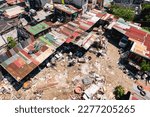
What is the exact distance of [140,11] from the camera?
106 ft

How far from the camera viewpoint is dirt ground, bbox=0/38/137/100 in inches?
799

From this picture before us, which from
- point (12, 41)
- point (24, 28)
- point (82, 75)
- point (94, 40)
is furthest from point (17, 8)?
point (82, 75)

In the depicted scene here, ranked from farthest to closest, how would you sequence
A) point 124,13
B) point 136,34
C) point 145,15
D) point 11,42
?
point 124,13, point 145,15, point 136,34, point 11,42

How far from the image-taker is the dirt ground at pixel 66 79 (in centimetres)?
2030

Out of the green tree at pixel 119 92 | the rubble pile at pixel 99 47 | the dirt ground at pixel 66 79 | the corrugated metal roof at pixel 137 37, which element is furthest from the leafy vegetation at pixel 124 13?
the green tree at pixel 119 92

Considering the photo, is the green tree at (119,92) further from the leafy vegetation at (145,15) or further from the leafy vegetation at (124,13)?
the leafy vegetation at (124,13)

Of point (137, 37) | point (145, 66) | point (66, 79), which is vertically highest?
point (137, 37)

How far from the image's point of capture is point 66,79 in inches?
872

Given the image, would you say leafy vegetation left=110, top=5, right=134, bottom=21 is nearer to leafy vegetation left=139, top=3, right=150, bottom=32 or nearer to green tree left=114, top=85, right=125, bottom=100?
leafy vegetation left=139, top=3, right=150, bottom=32

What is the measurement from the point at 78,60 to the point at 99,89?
565cm

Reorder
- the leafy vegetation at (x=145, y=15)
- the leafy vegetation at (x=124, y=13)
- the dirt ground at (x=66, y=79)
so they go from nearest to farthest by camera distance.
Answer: the dirt ground at (x=66, y=79)
the leafy vegetation at (x=145, y=15)
the leafy vegetation at (x=124, y=13)

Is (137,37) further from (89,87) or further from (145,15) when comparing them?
(89,87)

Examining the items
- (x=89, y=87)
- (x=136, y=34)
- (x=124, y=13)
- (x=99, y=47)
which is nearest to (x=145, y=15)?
(x=124, y=13)

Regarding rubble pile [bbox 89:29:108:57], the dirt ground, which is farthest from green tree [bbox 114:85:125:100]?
rubble pile [bbox 89:29:108:57]
